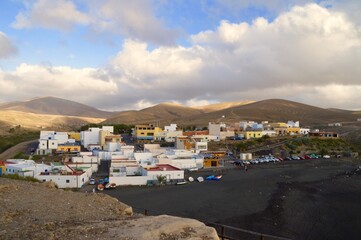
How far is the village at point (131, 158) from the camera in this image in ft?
90.5

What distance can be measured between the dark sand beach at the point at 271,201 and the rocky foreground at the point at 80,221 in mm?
8161

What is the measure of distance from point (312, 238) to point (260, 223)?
270cm

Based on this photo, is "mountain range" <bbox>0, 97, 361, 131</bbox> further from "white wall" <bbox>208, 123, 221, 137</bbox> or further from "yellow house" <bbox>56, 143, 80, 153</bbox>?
"yellow house" <bbox>56, 143, 80, 153</bbox>

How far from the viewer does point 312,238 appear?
15.3 metres

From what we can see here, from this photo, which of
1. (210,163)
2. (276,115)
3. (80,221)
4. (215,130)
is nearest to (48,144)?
(210,163)

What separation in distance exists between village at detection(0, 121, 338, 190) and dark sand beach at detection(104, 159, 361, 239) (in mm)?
1978

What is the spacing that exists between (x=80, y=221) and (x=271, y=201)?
17567mm

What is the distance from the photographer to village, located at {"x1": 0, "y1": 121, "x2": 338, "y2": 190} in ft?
90.5

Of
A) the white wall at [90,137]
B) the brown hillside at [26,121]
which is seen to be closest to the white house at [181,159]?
the white wall at [90,137]

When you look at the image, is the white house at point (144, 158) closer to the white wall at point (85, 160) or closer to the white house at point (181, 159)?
the white house at point (181, 159)

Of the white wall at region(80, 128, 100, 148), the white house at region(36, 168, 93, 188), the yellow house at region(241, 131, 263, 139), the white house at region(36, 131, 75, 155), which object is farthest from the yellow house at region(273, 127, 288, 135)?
the white house at region(36, 168, 93, 188)

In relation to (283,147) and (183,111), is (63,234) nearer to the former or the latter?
(283,147)

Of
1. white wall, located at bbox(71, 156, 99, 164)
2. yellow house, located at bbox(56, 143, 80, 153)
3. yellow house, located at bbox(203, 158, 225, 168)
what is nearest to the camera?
white wall, located at bbox(71, 156, 99, 164)

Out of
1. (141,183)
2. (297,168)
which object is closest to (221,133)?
(297,168)
